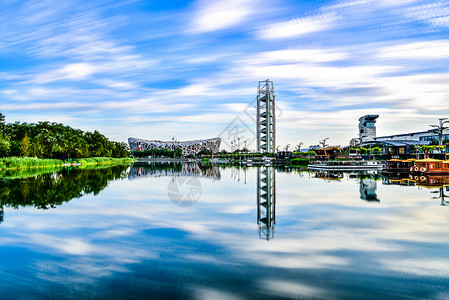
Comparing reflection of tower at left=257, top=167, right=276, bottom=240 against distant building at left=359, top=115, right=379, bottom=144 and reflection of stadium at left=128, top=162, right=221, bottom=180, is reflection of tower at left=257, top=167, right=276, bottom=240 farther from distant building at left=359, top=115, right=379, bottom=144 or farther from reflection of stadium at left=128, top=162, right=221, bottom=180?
distant building at left=359, top=115, right=379, bottom=144

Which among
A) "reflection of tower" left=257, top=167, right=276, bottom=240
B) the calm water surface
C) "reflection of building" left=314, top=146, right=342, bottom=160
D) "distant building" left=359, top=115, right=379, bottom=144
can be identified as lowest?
the calm water surface

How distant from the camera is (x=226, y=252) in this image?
298 inches

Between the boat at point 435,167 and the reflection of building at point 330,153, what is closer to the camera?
the boat at point 435,167

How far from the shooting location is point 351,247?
7.99 m

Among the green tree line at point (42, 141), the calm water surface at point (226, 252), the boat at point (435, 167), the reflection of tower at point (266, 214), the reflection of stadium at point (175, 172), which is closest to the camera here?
the calm water surface at point (226, 252)

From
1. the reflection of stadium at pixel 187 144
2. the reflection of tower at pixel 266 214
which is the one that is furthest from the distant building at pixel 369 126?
the reflection of tower at pixel 266 214

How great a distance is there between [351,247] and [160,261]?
407 centimetres

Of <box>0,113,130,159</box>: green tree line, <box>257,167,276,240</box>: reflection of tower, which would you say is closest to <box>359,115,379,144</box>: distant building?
<box>0,113,130,159</box>: green tree line

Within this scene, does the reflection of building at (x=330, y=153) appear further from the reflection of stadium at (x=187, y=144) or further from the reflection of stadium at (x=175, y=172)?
the reflection of stadium at (x=187, y=144)

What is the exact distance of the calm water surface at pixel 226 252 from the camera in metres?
5.65

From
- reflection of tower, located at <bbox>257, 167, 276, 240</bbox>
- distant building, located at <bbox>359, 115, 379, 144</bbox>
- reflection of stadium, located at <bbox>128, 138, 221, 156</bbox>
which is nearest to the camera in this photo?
reflection of tower, located at <bbox>257, 167, 276, 240</bbox>

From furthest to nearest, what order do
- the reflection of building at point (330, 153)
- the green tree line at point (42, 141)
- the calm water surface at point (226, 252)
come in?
the reflection of building at point (330, 153)
the green tree line at point (42, 141)
the calm water surface at point (226, 252)

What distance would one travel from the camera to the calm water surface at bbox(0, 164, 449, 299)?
565 centimetres

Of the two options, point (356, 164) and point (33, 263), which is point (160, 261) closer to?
point (33, 263)
